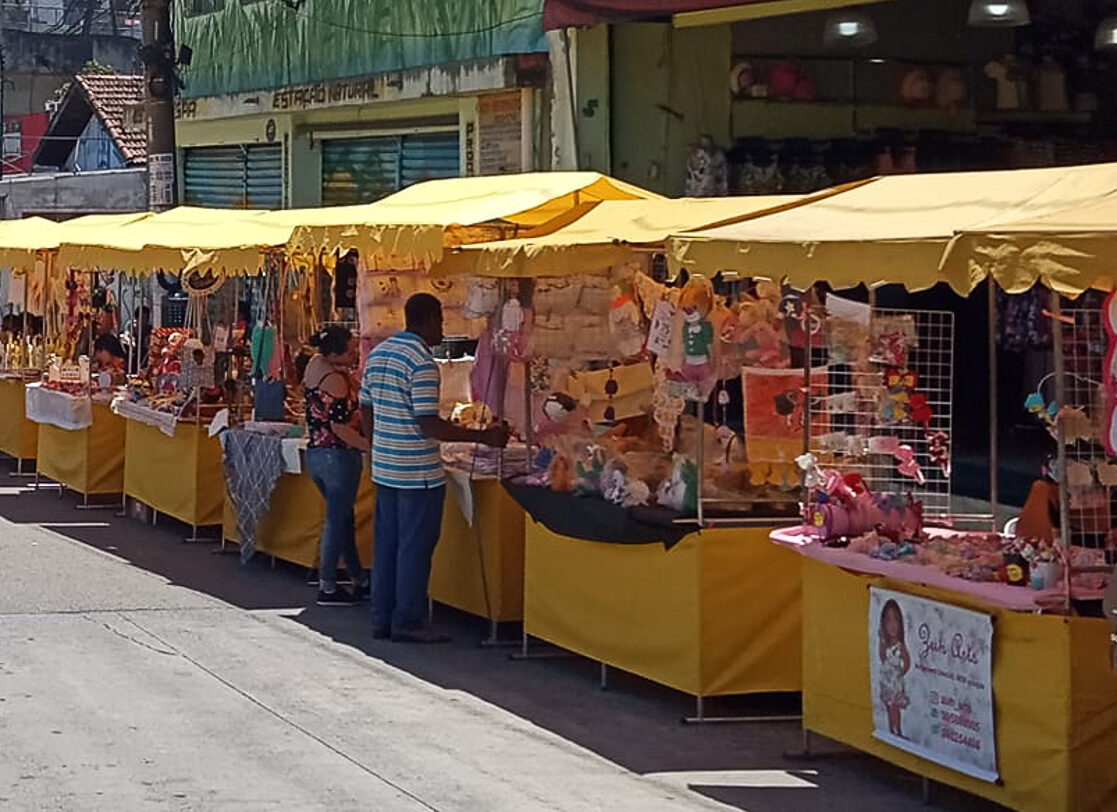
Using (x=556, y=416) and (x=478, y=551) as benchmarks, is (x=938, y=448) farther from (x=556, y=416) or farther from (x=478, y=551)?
(x=478, y=551)

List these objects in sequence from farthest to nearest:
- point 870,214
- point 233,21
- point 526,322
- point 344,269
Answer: point 233,21 → point 344,269 → point 526,322 → point 870,214

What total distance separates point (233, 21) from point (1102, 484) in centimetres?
2006

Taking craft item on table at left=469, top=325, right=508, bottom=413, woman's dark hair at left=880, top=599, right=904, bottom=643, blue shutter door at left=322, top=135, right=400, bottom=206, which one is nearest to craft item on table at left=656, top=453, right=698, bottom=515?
woman's dark hair at left=880, top=599, right=904, bottom=643

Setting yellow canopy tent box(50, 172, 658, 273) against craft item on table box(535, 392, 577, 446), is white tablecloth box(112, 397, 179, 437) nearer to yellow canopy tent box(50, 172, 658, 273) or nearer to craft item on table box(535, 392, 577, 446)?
yellow canopy tent box(50, 172, 658, 273)

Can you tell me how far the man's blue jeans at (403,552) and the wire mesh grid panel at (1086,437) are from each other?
4326 millimetres

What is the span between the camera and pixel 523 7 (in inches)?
746

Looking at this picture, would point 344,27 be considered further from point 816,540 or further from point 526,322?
point 816,540

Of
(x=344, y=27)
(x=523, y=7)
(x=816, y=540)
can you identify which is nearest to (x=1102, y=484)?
(x=816, y=540)

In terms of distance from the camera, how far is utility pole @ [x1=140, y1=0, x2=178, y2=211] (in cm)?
2195

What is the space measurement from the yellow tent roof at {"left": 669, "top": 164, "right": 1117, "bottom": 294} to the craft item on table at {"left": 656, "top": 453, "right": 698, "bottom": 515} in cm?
128

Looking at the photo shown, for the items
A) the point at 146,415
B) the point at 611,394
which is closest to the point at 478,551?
the point at 611,394

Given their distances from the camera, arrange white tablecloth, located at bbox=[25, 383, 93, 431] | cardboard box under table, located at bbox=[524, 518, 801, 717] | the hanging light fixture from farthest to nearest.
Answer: white tablecloth, located at bbox=[25, 383, 93, 431], the hanging light fixture, cardboard box under table, located at bbox=[524, 518, 801, 717]

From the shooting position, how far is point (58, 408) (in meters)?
18.0

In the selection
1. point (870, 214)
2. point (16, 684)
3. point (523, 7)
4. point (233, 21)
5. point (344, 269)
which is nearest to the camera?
point (870, 214)
